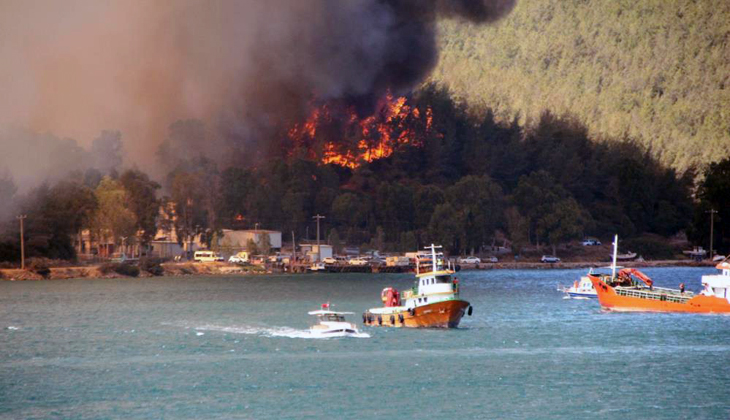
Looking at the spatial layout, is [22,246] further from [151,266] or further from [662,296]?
[662,296]

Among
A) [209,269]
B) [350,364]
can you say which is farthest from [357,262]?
[350,364]

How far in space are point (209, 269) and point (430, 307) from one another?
2651 inches

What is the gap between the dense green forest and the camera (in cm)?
12569

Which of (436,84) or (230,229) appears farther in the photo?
(436,84)

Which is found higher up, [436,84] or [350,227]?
[436,84]

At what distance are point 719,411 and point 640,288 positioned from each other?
4057cm

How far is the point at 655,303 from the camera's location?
257ft

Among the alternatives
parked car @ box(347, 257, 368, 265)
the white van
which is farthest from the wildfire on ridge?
parked car @ box(347, 257, 368, 265)

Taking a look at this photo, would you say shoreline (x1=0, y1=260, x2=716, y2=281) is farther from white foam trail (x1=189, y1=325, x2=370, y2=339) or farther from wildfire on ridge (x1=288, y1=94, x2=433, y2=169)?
white foam trail (x1=189, y1=325, x2=370, y2=339)

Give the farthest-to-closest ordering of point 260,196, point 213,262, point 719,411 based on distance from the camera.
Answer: point 260,196, point 213,262, point 719,411

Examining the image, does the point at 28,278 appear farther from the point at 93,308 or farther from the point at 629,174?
the point at 629,174

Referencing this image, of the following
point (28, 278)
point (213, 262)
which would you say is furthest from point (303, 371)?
point (213, 262)

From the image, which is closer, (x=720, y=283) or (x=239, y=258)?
(x=720, y=283)

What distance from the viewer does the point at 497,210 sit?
14438 cm
